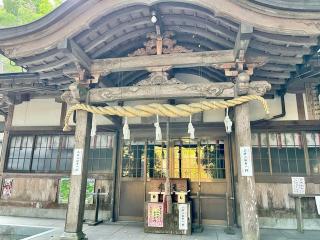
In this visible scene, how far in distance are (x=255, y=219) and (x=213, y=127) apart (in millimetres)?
3889

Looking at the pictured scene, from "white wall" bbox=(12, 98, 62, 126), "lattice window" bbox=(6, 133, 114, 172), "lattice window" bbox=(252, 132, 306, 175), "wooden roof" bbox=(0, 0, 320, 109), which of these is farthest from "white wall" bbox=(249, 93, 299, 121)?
"white wall" bbox=(12, 98, 62, 126)

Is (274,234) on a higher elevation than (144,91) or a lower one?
lower

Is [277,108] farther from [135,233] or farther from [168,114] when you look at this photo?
[135,233]

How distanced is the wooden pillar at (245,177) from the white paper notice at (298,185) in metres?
3.38

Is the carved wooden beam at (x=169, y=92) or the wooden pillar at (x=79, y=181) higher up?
the carved wooden beam at (x=169, y=92)

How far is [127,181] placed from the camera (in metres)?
8.95

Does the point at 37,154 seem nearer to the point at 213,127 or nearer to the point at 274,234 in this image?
the point at 213,127

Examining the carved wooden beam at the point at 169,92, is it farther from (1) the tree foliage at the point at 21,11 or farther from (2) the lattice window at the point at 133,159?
(1) the tree foliage at the point at 21,11

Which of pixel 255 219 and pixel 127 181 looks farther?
pixel 127 181

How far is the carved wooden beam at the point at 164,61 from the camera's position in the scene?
612cm

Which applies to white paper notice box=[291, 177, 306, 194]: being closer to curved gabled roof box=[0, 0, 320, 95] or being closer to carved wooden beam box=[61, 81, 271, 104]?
curved gabled roof box=[0, 0, 320, 95]

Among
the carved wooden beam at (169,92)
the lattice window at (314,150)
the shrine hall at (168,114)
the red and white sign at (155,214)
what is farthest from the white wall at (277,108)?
the red and white sign at (155,214)

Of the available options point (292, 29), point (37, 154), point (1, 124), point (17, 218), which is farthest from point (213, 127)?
point (1, 124)

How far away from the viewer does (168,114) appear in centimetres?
602
